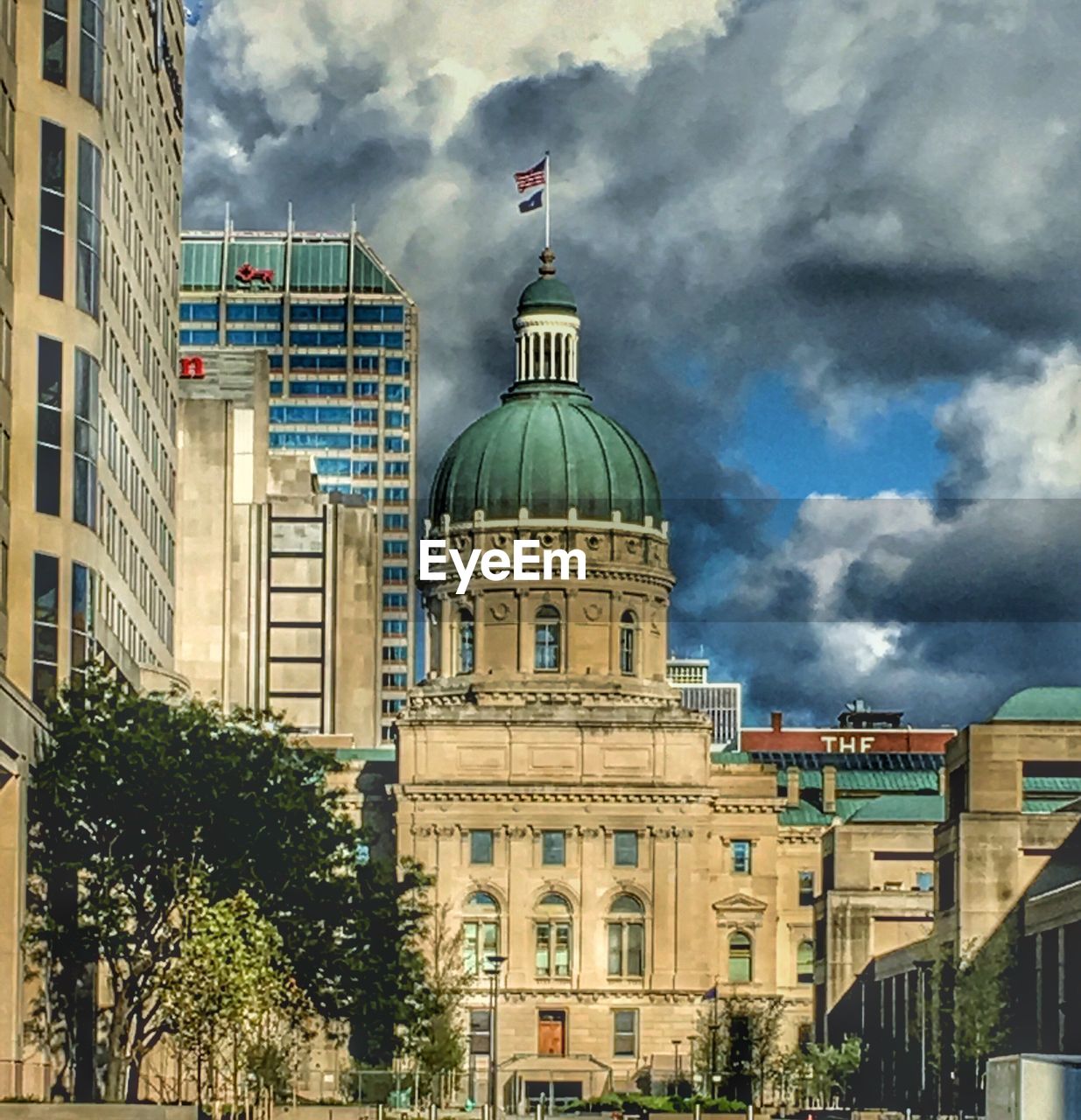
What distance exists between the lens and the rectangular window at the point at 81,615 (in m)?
89.4

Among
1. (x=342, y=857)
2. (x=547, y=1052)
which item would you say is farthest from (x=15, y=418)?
(x=547, y=1052)

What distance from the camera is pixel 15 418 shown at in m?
85.8

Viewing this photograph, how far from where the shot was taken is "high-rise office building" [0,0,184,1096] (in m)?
82.2

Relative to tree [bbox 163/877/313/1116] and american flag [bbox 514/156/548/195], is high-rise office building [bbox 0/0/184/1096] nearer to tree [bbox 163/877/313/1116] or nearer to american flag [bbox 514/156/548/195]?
tree [bbox 163/877/313/1116]

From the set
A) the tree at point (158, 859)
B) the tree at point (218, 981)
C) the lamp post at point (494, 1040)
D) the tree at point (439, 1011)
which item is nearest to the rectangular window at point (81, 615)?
the tree at point (158, 859)

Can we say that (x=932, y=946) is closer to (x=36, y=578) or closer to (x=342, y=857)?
(x=342, y=857)

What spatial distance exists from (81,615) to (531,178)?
83370 mm

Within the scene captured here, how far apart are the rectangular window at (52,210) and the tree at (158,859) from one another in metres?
11.8

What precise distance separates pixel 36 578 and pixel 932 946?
86.2 meters

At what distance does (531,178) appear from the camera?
170 metres

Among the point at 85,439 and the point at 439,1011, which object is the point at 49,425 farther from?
the point at 439,1011

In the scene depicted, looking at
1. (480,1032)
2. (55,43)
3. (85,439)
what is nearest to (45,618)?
(85,439)

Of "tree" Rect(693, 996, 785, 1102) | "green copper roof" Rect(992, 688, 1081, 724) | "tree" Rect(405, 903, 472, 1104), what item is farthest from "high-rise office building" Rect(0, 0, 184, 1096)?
"tree" Rect(693, 996, 785, 1102)

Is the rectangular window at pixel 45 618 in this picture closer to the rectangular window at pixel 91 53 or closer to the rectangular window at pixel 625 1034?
the rectangular window at pixel 91 53
